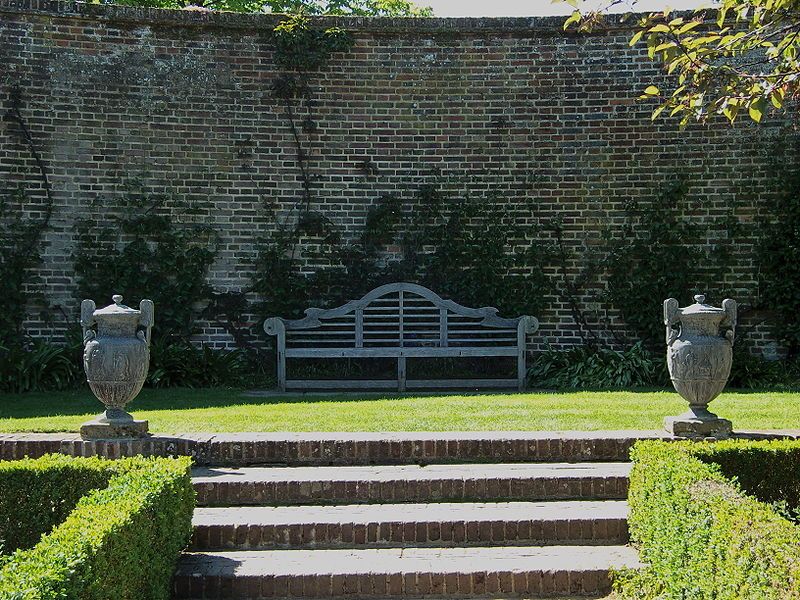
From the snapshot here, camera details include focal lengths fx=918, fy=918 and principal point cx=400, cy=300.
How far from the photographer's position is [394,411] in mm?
8109

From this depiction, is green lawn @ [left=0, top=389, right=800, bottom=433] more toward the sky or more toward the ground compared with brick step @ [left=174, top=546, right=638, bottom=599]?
more toward the sky

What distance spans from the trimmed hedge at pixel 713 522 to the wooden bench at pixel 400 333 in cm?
501

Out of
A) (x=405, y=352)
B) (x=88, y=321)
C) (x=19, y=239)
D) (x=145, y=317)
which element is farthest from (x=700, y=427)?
(x=19, y=239)

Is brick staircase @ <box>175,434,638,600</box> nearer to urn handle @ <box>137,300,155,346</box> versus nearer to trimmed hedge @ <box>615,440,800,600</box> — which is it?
trimmed hedge @ <box>615,440,800,600</box>

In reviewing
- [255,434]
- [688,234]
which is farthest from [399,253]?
[255,434]

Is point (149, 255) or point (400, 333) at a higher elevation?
point (149, 255)

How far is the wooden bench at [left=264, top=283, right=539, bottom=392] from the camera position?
1042 cm

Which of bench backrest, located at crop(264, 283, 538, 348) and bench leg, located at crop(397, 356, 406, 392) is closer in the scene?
bench leg, located at crop(397, 356, 406, 392)

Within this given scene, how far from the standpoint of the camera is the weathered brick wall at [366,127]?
11391 millimetres

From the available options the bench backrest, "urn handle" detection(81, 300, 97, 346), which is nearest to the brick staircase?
"urn handle" detection(81, 300, 97, 346)

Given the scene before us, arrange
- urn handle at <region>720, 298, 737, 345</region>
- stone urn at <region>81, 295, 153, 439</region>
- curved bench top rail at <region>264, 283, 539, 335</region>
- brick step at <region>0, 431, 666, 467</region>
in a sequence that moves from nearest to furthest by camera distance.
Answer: stone urn at <region>81, 295, 153, 439</region> → brick step at <region>0, 431, 666, 467</region> → urn handle at <region>720, 298, 737, 345</region> → curved bench top rail at <region>264, 283, 539, 335</region>

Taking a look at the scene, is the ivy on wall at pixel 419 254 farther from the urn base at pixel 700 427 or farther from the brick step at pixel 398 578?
the brick step at pixel 398 578

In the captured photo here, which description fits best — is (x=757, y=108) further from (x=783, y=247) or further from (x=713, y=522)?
(x=783, y=247)

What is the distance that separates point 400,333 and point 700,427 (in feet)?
16.1
